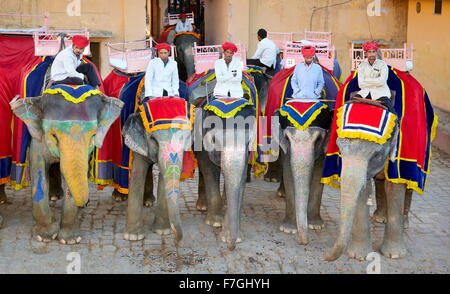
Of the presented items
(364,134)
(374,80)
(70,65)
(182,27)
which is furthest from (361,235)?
(182,27)

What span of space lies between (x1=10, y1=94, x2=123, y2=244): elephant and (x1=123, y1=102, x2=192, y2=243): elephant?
13.0 inches

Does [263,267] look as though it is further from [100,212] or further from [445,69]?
[445,69]

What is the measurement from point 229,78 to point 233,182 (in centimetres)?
164

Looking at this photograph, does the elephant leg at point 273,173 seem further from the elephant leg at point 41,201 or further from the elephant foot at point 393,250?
the elephant leg at point 41,201

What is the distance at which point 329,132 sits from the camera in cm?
742

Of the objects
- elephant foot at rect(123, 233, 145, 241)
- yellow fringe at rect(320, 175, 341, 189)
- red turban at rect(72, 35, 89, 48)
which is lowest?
elephant foot at rect(123, 233, 145, 241)

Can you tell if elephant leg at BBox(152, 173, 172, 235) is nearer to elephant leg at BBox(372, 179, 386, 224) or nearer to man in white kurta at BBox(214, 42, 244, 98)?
man in white kurta at BBox(214, 42, 244, 98)

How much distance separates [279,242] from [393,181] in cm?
147

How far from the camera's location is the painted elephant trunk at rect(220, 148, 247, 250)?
22.8 feet

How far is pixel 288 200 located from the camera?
8102mm

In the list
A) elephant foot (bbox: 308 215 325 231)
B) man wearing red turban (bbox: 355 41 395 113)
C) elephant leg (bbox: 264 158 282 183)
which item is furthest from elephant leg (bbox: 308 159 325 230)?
elephant leg (bbox: 264 158 282 183)

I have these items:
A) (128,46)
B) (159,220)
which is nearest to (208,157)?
(159,220)

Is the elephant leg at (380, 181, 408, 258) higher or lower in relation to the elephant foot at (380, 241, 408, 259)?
higher

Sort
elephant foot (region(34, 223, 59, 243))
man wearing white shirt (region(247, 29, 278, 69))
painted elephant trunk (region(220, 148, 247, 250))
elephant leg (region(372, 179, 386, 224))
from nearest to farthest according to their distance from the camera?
1. painted elephant trunk (region(220, 148, 247, 250))
2. elephant foot (region(34, 223, 59, 243))
3. elephant leg (region(372, 179, 386, 224))
4. man wearing white shirt (region(247, 29, 278, 69))
